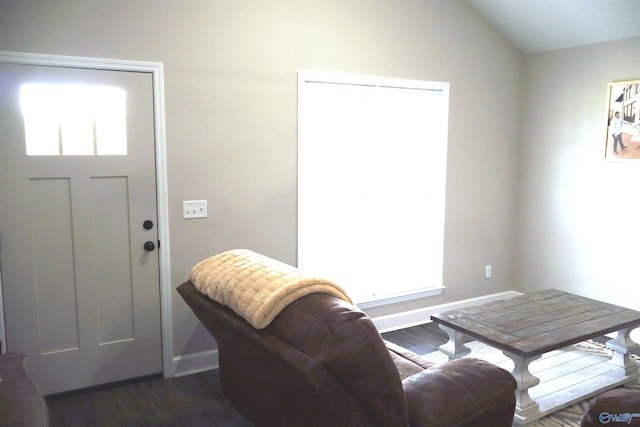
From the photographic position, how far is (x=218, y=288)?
2326 millimetres

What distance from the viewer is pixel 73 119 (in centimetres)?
312

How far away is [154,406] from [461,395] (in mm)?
1912

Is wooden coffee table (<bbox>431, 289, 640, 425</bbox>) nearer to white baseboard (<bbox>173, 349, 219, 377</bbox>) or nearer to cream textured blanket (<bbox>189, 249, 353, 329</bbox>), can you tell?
cream textured blanket (<bbox>189, 249, 353, 329</bbox>)

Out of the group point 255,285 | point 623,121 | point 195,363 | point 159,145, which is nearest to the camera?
point 255,285

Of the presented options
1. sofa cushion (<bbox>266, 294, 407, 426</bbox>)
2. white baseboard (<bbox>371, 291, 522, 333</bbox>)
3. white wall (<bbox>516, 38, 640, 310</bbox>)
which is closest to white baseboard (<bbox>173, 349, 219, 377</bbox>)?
white baseboard (<bbox>371, 291, 522, 333</bbox>)

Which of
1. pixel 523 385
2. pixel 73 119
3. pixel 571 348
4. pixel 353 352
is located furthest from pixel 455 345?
pixel 73 119

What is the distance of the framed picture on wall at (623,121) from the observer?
161 inches

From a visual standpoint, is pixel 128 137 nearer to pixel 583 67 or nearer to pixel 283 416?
pixel 283 416

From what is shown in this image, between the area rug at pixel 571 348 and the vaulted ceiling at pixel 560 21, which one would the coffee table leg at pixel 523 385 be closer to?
the area rug at pixel 571 348

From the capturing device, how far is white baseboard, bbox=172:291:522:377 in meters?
3.56

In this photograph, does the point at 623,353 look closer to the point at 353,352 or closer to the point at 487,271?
the point at 487,271

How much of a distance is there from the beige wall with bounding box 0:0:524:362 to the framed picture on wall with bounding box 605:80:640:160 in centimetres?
101

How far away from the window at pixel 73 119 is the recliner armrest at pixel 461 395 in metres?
2.25

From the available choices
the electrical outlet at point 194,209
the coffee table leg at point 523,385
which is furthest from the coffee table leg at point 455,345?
the electrical outlet at point 194,209
